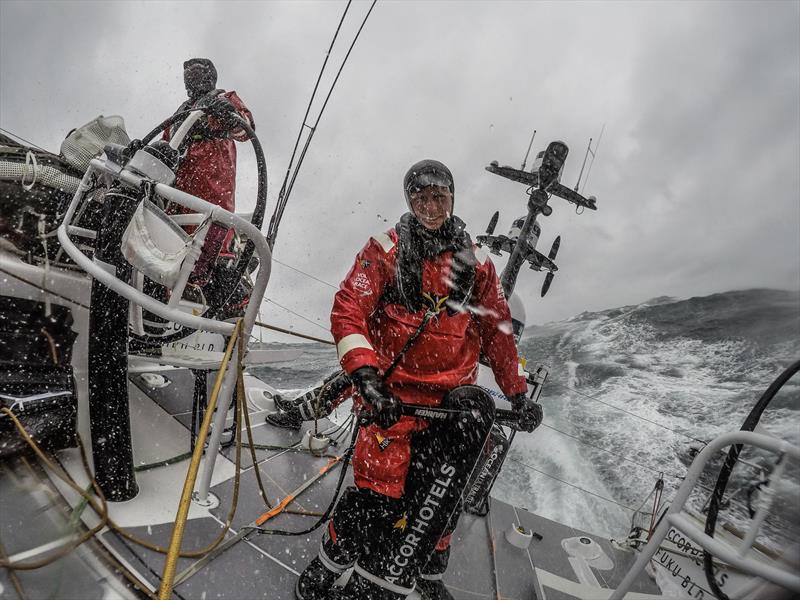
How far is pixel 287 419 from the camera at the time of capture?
3578 mm

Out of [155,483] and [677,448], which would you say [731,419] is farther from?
[155,483]

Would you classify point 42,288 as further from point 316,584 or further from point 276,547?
point 316,584

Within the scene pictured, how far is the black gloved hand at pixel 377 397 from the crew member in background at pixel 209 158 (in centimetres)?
141

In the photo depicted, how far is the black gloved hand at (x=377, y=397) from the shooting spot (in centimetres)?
138

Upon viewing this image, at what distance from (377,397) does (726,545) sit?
115cm

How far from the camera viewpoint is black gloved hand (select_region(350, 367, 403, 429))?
4.54 ft

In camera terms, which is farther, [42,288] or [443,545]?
[42,288]

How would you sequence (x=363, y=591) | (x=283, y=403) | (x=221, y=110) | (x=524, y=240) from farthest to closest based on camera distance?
(x=524, y=240) → (x=283, y=403) → (x=221, y=110) → (x=363, y=591)

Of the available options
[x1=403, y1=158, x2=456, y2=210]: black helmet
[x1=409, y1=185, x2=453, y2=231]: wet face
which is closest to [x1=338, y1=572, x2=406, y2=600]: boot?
[x1=409, y1=185, x2=453, y2=231]: wet face

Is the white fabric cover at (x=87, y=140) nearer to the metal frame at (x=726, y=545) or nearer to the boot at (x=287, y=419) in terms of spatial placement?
the boot at (x=287, y=419)

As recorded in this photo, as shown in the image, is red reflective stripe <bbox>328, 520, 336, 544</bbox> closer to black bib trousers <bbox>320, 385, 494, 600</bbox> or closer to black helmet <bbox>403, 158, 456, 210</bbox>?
black bib trousers <bbox>320, 385, 494, 600</bbox>

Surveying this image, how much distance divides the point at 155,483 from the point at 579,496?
307 inches

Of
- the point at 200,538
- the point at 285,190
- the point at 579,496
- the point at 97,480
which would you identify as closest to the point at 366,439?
the point at 200,538

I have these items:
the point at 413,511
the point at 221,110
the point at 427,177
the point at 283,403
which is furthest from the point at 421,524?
the point at 283,403
